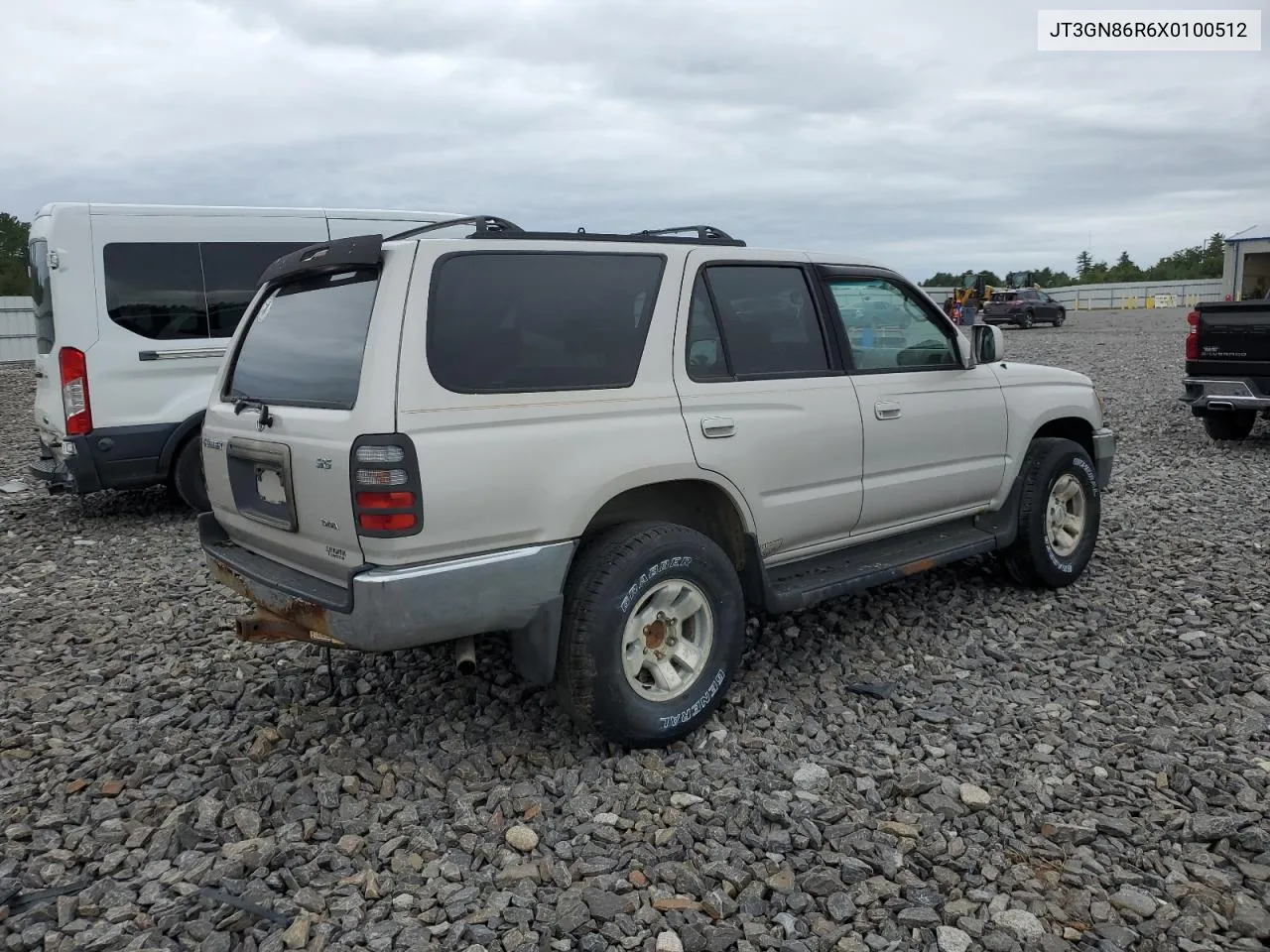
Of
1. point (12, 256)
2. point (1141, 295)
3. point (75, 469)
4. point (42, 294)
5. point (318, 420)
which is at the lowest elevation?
point (75, 469)

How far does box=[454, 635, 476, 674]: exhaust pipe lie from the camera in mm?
3510

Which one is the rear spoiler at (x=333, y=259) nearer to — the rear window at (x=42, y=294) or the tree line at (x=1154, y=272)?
the rear window at (x=42, y=294)

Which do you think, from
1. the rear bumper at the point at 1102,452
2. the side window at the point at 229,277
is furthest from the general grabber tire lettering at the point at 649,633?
the side window at the point at 229,277

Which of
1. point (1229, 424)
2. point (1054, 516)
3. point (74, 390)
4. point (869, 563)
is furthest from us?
point (1229, 424)

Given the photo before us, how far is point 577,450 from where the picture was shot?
3516mm

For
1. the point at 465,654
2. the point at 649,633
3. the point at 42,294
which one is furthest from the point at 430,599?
the point at 42,294

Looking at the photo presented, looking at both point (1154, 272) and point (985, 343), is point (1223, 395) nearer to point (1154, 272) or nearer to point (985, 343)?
point (985, 343)

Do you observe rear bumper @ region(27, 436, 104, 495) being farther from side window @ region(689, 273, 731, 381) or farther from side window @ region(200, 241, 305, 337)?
side window @ region(689, 273, 731, 381)

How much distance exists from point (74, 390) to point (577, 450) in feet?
18.4

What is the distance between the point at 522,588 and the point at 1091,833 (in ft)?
6.56

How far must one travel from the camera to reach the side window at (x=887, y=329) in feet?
15.4

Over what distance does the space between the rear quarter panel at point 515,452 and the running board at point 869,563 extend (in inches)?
33.0

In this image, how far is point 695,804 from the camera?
3.45 meters

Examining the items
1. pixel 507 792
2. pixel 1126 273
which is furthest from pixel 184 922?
pixel 1126 273
